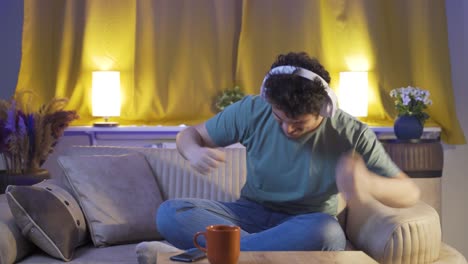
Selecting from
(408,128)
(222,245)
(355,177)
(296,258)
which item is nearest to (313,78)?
(355,177)

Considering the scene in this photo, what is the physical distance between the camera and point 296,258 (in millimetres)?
1924

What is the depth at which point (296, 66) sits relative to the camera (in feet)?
7.39

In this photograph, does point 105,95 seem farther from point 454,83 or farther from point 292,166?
point 454,83

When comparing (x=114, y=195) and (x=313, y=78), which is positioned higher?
(x=313, y=78)

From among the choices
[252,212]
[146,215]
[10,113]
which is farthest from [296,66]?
[10,113]

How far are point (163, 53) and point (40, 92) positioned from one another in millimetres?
797

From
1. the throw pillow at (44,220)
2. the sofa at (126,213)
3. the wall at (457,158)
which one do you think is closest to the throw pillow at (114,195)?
the sofa at (126,213)

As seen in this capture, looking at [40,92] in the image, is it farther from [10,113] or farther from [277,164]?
[277,164]

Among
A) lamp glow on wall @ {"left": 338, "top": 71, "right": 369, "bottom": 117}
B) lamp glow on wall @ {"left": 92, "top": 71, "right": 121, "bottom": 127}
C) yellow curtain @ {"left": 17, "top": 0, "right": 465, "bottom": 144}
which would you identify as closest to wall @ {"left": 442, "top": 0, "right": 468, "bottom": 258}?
yellow curtain @ {"left": 17, "top": 0, "right": 465, "bottom": 144}

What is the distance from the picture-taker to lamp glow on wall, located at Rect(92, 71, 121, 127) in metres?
4.23

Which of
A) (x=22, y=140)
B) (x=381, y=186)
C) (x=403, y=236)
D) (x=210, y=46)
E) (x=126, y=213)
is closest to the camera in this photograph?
(x=381, y=186)

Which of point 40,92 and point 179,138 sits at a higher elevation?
point 40,92

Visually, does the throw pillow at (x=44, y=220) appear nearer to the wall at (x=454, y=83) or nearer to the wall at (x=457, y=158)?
the wall at (x=454, y=83)

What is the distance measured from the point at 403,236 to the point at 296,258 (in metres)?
0.64
